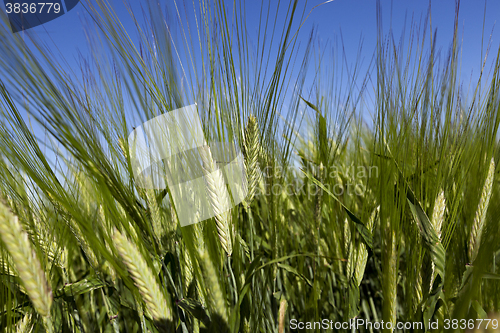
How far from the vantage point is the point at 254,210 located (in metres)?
0.99

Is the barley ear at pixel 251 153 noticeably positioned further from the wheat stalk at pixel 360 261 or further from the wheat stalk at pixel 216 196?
the wheat stalk at pixel 360 261

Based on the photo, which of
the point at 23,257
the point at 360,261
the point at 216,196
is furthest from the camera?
the point at 360,261

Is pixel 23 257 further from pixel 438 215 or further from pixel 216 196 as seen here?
pixel 438 215

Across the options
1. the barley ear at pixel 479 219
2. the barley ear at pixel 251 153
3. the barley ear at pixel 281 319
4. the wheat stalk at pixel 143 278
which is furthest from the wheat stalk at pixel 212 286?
A: the barley ear at pixel 479 219

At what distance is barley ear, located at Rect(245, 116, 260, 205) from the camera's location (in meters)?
0.68

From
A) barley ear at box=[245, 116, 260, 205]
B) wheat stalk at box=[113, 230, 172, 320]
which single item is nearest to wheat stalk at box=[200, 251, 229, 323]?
wheat stalk at box=[113, 230, 172, 320]

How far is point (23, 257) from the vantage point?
12.7 inches

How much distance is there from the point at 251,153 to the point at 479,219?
55 cm

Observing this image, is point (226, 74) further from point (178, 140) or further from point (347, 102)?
point (347, 102)

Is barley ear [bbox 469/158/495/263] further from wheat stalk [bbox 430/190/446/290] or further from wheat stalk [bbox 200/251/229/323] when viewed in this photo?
wheat stalk [bbox 200/251/229/323]

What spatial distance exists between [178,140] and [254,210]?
1.84ft

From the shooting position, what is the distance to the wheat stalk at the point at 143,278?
317 mm

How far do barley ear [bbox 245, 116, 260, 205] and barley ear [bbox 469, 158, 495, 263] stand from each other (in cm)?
52

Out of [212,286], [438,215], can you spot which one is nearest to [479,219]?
[438,215]
